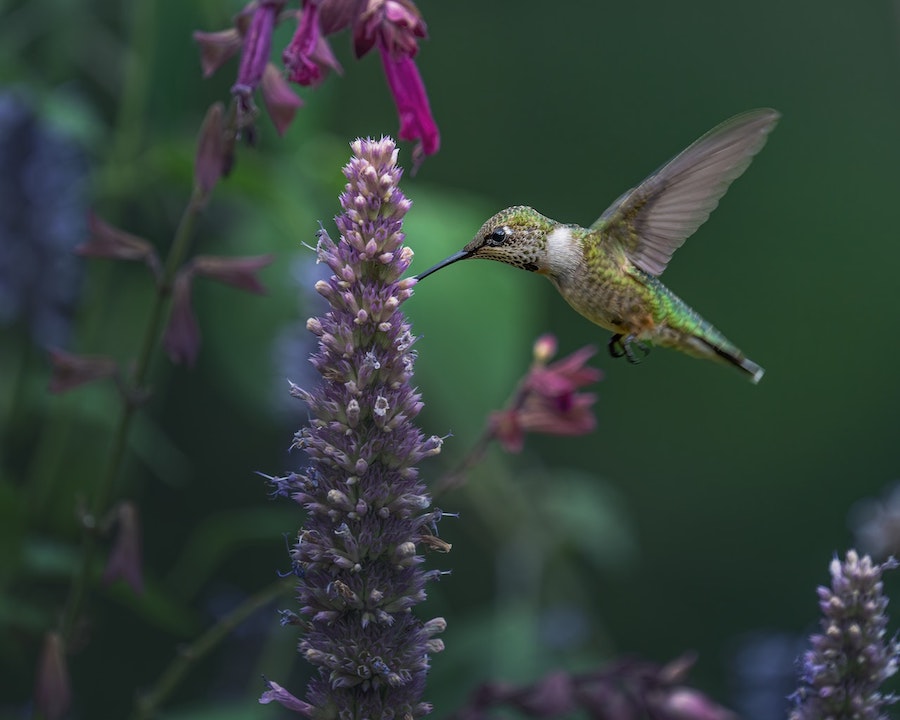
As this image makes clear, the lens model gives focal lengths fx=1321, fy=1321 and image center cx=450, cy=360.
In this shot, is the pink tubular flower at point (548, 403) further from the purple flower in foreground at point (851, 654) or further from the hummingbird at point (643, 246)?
the purple flower in foreground at point (851, 654)

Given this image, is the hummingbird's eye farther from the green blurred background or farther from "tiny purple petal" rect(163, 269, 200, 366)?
the green blurred background

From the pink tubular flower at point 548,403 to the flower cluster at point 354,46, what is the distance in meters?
0.25

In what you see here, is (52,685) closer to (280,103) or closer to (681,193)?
(280,103)

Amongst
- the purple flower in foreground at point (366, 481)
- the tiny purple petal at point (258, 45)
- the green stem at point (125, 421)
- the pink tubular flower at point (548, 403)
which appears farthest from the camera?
the pink tubular flower at point (548, 403)

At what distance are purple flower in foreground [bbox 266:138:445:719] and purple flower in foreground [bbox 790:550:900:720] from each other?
0.23m

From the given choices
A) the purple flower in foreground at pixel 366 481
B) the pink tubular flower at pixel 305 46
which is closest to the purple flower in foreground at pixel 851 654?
the purple flower in foreground at pixel 366 481

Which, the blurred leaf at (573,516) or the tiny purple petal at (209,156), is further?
the blurred leaf at (573,516)

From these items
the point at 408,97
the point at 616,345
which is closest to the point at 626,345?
the point at 616,345

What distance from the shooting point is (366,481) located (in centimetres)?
72

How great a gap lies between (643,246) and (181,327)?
437 millimetres

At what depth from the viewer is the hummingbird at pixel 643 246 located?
1068 millimetres

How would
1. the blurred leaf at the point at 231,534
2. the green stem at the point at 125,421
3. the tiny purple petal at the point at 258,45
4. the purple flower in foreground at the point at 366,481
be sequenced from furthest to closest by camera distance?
the blurred leaf at the point at 231,534, the green stem at the point at 125,421, the tiny purple petal at the point at 258,45, the purple flower in foreground at the point at 366,481

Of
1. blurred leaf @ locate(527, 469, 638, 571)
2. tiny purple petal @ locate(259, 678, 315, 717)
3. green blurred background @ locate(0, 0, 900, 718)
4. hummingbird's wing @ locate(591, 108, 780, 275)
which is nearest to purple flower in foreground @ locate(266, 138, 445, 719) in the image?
tiny purple petal @ locate(259, 678, 315, 717)

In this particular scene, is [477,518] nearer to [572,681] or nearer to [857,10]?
[572,681]
